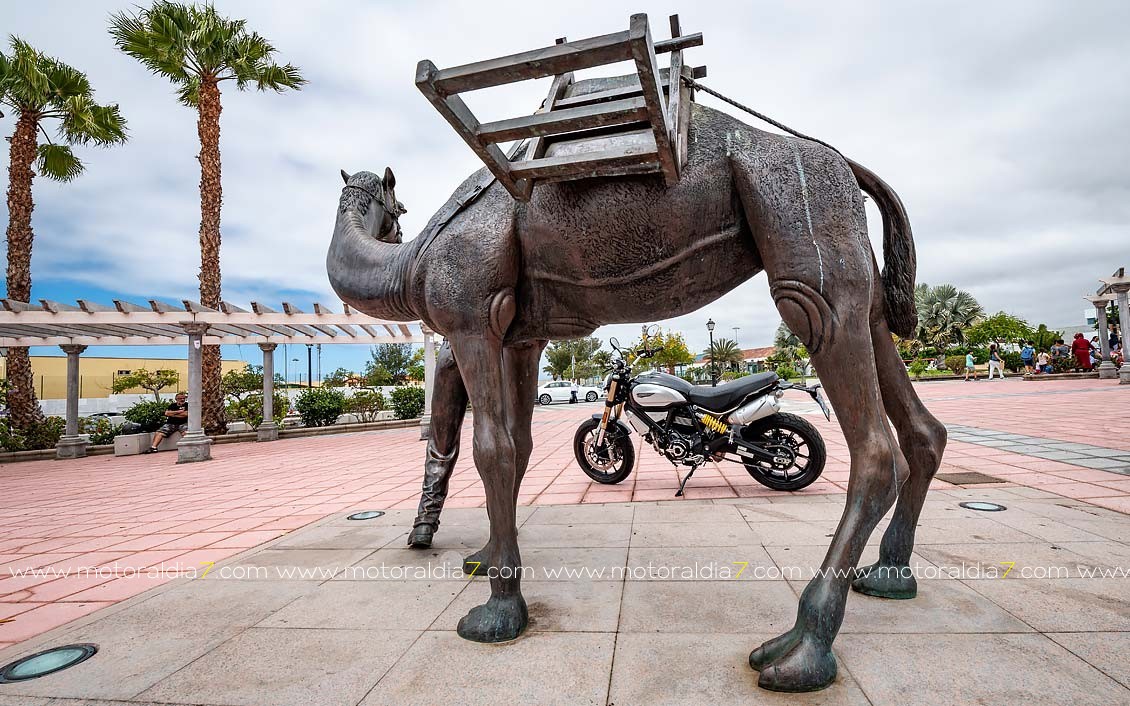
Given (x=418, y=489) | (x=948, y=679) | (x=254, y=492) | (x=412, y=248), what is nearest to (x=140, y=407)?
(x=254, y=492)

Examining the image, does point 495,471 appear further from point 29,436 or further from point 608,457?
point 29,436

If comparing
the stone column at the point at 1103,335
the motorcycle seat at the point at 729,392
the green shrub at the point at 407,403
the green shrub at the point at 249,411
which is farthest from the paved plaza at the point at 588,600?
the stone column at the point at 1103,335

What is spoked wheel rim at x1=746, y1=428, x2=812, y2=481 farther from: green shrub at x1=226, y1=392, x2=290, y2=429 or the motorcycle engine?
green shrub at x1=226, y1=392, x2=290, y2=429

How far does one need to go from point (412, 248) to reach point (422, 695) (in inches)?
61.8

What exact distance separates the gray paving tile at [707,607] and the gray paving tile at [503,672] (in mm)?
210

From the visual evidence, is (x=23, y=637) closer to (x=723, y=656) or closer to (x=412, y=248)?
(x=412, y=248)

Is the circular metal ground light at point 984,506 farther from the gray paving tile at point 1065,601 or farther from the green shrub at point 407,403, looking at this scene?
the green shrub at point 407,403

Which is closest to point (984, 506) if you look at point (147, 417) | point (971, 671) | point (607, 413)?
point (971, 671)

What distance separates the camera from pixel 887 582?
6.37 feet

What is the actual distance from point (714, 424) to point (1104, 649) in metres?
3.05

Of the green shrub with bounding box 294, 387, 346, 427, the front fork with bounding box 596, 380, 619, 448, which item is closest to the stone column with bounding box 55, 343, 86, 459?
the green shrub with bounding box 294, 387, 346, 427

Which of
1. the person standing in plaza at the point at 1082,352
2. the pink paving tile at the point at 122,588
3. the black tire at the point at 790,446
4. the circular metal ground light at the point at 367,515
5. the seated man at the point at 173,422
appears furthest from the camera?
the person standing in plaza at the point at 1082,352

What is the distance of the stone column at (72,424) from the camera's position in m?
10.9

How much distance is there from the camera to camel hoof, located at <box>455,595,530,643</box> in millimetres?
1721
